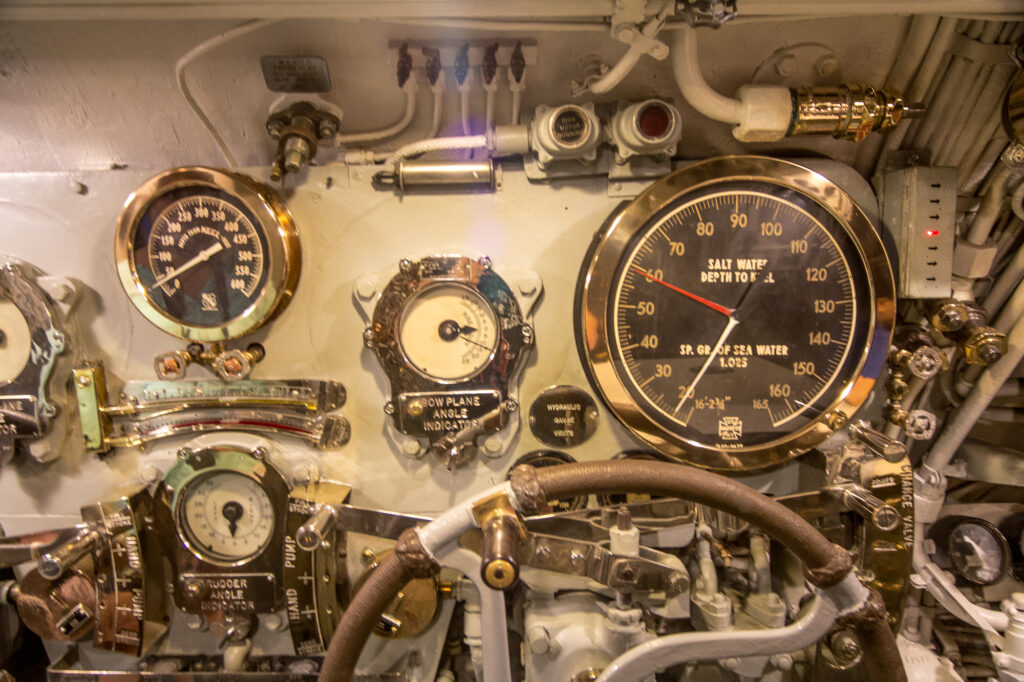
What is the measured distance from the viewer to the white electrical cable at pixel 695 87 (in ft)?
4.02

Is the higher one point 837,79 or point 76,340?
Result: point 837,79

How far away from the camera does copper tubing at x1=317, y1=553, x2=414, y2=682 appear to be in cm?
101

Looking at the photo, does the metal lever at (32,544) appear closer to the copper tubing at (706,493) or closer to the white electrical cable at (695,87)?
the copper tubing at (706,493)

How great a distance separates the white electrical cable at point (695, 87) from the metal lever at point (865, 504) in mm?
966

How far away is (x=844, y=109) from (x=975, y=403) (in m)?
0.87

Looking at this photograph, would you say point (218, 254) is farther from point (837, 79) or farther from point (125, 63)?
point (837, 79)

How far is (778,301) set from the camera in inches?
52.3

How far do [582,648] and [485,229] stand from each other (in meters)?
1.09

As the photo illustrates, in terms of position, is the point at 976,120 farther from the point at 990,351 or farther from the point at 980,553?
the point at 980,553

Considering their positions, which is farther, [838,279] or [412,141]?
[412,141]

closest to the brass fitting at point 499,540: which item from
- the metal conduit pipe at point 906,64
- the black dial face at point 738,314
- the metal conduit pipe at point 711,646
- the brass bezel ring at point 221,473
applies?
the metal conduit pipe at point 711,646

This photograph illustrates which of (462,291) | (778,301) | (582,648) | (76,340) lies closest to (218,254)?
(76,340)

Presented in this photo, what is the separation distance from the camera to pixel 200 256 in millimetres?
1352

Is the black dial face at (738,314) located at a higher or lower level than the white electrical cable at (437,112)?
lower
